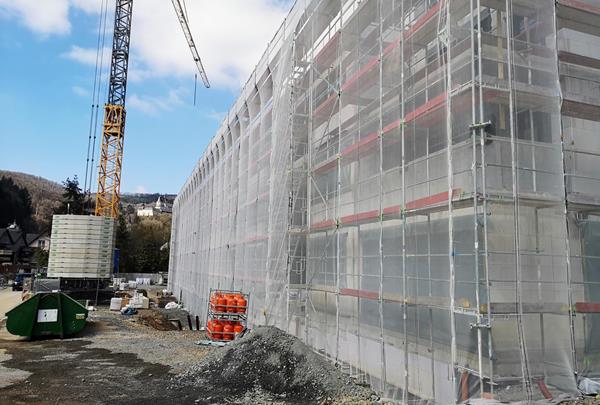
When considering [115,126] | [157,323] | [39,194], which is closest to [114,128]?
[115,126]

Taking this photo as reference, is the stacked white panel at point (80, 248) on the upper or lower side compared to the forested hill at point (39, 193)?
lower

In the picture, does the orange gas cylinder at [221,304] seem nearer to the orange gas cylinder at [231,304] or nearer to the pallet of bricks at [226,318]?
the pallet of bricks at [226,318]

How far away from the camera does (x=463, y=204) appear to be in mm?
6906

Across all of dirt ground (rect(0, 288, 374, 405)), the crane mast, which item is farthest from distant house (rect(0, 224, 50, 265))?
dirt ground (rect(0, 288, 374, 405))

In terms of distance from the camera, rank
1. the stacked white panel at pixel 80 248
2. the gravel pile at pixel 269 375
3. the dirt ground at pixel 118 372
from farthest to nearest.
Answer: the stacked white panel at pixel 80 248
the dirt ground at pixel 118 372
the gravel pile at pixel 269 375

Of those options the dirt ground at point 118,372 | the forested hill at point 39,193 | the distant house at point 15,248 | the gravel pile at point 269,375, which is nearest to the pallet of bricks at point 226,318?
the dirt ground at point 118,372

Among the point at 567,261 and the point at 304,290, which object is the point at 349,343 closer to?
the point at 304,290

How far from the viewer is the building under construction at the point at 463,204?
6.70 metres

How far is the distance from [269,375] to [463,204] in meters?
5.23

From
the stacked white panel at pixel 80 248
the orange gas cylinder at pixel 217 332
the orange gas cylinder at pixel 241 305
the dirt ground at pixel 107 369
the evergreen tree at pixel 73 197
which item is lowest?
the dirt ground at pixel 107 369

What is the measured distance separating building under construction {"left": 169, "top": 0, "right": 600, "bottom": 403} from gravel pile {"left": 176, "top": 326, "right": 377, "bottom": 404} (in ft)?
2.33

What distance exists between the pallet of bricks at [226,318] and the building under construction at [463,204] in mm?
4243

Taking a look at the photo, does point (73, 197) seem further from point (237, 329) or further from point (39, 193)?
point (39, 193)

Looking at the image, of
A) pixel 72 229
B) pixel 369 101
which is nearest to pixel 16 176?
pixel 72 229
